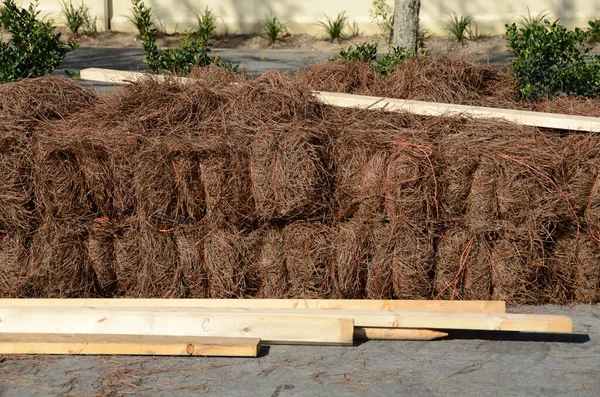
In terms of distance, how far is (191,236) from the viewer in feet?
18.0

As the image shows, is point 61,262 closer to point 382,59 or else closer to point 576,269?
point 576,269

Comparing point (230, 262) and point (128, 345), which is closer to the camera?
point (128, 345)

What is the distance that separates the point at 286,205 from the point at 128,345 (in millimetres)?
1397

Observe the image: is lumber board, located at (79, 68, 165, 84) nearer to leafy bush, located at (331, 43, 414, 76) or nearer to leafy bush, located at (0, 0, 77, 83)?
leafy bush, located at (0, 0, 77, 83)

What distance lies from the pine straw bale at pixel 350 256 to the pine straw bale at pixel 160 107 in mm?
1233

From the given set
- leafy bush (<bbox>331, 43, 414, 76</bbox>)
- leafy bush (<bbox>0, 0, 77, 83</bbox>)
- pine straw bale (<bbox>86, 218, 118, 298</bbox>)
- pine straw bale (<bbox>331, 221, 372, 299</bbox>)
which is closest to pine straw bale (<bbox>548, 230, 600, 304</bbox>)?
pine straw bale (<bbox>331, 221, 372, 299</bbox>)

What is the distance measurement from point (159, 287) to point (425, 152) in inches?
82.2

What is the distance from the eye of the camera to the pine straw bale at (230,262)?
5.45m

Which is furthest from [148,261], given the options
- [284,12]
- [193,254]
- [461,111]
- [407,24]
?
[284,12]

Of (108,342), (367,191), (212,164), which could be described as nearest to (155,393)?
(108,342)

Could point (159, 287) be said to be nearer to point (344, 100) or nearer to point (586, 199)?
point (344, 100)

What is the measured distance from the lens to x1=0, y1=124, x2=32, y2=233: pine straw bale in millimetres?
5277

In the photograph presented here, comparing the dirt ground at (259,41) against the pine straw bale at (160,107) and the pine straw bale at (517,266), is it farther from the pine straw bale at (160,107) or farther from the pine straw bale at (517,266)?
the pine straw bale at (517,266)

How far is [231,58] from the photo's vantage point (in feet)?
47.5
